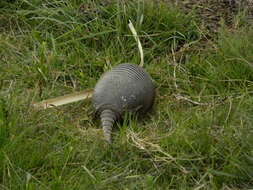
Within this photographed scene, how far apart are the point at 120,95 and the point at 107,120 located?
0.17 meters

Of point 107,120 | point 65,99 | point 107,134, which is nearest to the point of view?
point 107,134

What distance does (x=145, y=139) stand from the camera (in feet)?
11.0

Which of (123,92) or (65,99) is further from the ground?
(123,92)

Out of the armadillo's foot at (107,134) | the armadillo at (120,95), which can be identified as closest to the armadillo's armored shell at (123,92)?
the armadillo at (120,95)

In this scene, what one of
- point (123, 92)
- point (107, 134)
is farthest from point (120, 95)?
point (107, 134)

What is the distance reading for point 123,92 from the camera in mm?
3566

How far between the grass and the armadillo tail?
0.05 m

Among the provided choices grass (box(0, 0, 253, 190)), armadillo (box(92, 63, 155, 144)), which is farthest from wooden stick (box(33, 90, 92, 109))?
armadillo (box(92, 63, 155, 144))

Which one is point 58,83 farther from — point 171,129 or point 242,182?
point 242,182

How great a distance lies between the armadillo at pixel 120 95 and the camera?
3.53 m

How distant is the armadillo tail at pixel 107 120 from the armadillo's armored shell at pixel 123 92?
0.09 feet

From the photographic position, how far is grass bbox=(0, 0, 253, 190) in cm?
300

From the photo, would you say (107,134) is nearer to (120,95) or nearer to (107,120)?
(107,120)

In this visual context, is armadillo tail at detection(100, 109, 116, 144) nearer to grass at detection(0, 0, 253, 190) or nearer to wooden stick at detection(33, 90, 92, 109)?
grass at detection(0, 0, 253, 190)
